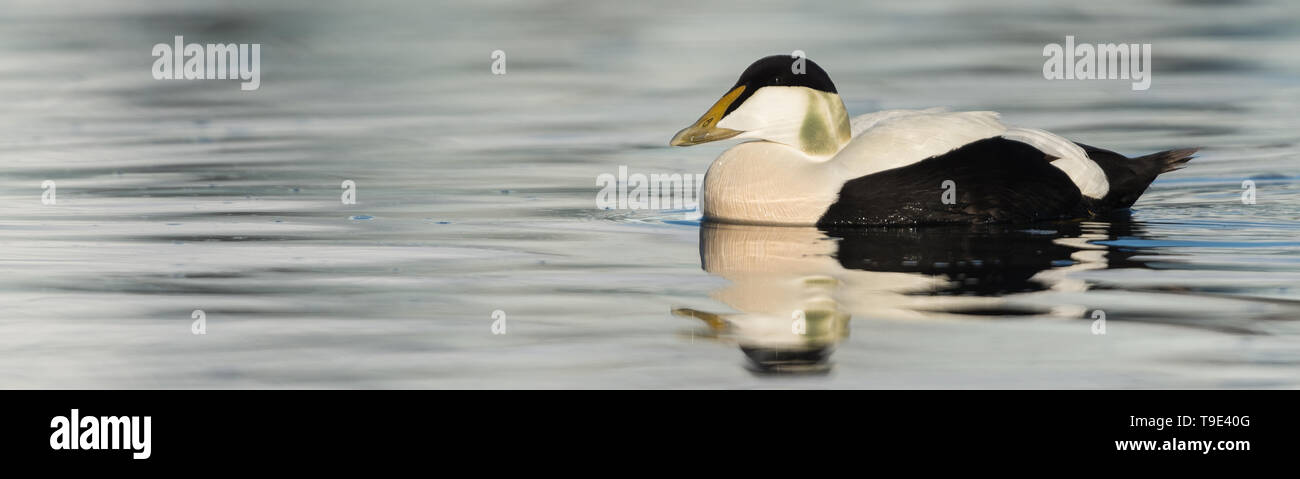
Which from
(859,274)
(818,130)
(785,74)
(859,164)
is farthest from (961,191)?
(859,274)

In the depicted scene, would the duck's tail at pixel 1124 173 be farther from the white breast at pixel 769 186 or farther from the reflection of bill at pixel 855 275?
the white breast at pixel 769 186

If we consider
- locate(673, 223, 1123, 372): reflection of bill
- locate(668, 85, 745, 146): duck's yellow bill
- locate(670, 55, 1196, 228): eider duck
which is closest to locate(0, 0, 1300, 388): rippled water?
locate(673, 223, 1123, 372): reflection of bill

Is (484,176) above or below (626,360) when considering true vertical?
above

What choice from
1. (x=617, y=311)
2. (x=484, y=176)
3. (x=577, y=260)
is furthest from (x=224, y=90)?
(x=617, y=311)

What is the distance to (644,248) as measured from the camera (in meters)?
8.09

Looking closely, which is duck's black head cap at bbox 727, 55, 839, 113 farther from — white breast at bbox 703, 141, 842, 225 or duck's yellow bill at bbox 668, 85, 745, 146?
white breast at bbox 703, 141, 842, 225

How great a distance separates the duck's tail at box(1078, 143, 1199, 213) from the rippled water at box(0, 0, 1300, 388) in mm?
156

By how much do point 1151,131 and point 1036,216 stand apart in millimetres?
3950

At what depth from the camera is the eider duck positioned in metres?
8.50

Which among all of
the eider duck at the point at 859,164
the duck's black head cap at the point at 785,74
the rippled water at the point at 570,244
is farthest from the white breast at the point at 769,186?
the duck's black head cap at the point at 785,74

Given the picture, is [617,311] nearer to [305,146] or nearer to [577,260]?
[577,260]

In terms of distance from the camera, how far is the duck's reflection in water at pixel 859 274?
6035 mm

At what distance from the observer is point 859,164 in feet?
27.9

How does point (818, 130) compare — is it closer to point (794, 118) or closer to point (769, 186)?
point (794, 118)
